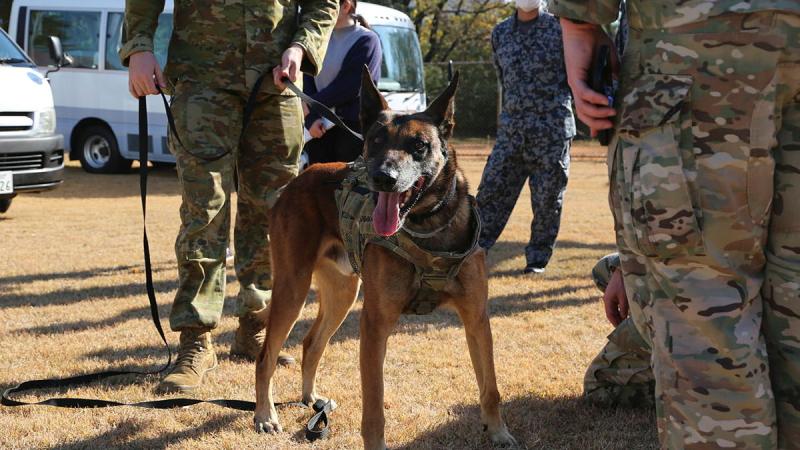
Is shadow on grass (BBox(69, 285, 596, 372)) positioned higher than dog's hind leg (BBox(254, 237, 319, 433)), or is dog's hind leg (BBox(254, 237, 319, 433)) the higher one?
dog's hind leg (BBox(254, 237, 319, 433))

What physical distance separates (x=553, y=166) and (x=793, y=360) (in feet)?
16.5

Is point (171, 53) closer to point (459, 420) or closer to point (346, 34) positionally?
point (346, 34)

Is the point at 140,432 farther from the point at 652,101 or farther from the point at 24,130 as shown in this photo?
the point at 24,130

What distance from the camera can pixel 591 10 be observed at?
214 cm

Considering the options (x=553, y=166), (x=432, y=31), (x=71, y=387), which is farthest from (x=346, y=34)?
(x=432, y=31)

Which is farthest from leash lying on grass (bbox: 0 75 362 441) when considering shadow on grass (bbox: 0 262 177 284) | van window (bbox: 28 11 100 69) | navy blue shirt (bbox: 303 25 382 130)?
van window (bbox: 28 11 100 69)

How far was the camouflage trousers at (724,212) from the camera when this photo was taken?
1.98 m

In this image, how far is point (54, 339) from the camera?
201 inches

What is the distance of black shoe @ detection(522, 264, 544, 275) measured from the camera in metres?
7.22

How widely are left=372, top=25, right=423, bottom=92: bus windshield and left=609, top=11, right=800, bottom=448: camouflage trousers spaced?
12.2 m

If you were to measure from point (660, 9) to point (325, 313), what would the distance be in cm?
252

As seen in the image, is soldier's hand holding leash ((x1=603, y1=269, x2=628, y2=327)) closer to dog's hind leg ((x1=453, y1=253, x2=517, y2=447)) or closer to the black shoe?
dog's hind leg ((x1=453, y1=253, x2=517, y2=447))

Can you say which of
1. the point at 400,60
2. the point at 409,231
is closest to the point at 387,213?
the point at 409,231

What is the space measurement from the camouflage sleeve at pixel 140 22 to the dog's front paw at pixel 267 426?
72.3 inches
